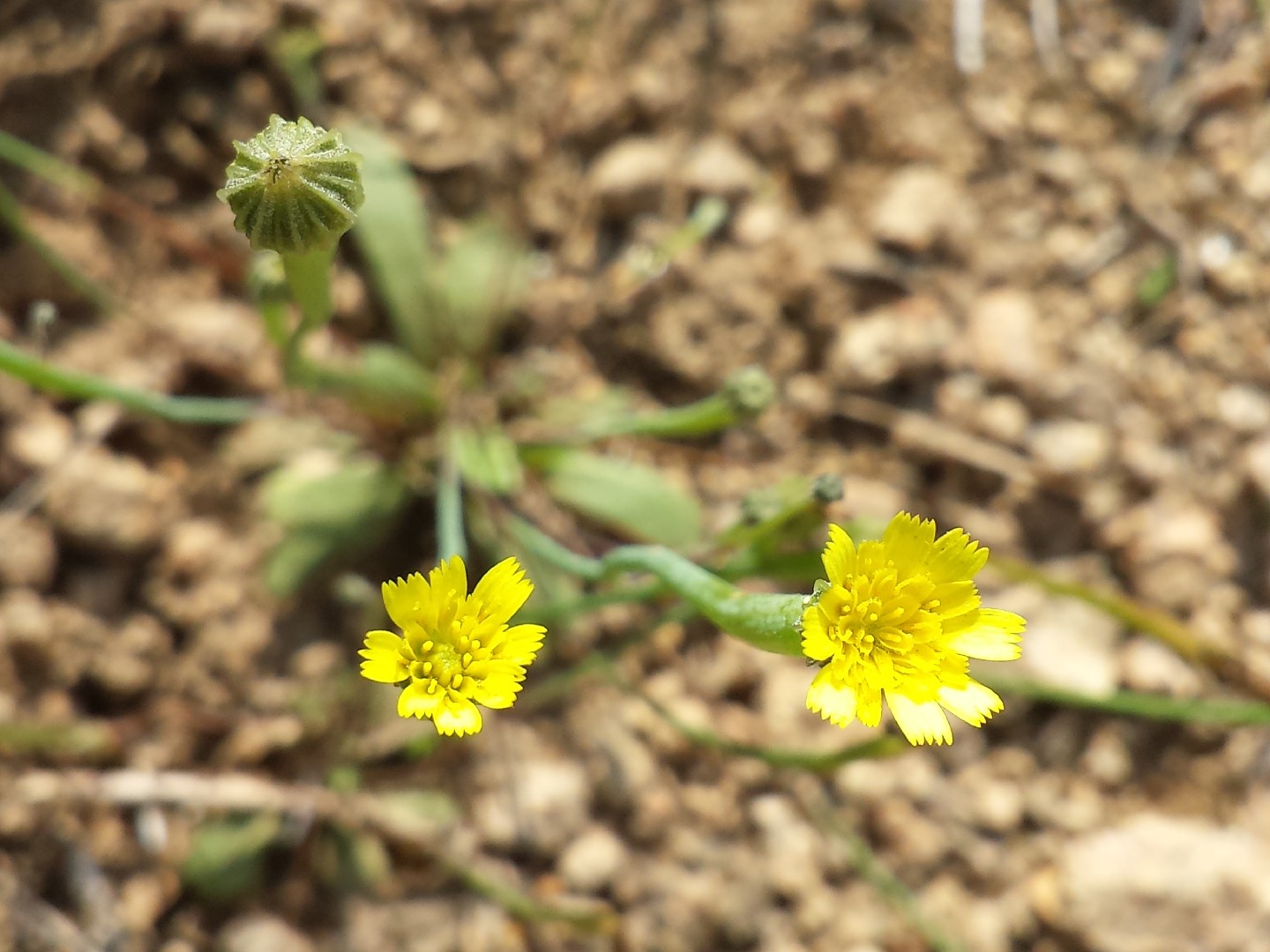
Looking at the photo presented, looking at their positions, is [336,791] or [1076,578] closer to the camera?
[336,791]

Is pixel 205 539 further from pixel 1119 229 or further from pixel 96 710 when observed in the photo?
pixel 1119 229

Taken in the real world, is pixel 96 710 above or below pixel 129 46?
below

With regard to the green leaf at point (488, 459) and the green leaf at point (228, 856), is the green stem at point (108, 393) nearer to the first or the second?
the green leaf at point (488, 459)

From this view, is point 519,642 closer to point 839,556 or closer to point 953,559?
point 839,556

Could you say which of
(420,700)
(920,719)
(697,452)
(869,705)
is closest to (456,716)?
(420,700)

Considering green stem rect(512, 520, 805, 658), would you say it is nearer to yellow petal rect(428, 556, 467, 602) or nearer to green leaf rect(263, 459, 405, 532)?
yellow petal rect(428, 556, 467, 602)

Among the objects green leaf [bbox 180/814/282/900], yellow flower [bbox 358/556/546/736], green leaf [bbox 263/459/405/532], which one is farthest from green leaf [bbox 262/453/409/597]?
yellow flower [bbox 358/556/546/736]

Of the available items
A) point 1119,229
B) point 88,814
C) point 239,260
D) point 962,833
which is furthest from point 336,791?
point 1119,229
